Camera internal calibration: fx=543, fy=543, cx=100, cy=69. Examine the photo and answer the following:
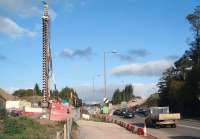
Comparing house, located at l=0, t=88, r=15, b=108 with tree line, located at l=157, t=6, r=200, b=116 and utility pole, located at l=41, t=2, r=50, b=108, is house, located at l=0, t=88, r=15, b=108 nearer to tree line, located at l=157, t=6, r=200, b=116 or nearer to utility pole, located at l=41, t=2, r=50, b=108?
utility pole, located at l=41, t=2, r=50, b=108

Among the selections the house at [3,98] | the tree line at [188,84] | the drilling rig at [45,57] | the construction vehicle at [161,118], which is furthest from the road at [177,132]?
the house at [3,98]

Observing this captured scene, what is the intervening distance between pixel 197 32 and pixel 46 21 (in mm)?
36106

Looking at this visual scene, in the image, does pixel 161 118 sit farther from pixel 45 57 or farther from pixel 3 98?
pixel 3 98

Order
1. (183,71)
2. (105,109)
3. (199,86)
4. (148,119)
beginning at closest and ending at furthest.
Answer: (148,119), (105,109), (199,86), (183,71)

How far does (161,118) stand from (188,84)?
4202cm

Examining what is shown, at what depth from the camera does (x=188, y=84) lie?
90375 millimetres

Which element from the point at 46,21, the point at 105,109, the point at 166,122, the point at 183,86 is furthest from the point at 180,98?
the point at 166,122

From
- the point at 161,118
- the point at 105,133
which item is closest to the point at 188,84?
the point at 161,118

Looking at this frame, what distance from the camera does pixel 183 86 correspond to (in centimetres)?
9312

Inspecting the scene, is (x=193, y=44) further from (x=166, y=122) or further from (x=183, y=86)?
(x=166, y=122)

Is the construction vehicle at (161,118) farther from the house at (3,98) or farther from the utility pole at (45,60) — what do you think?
the house at (3,98)

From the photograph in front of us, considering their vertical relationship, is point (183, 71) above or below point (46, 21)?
below

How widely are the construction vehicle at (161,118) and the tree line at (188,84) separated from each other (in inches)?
1288

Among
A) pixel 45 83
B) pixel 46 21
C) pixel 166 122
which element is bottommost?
pixel 166 122
